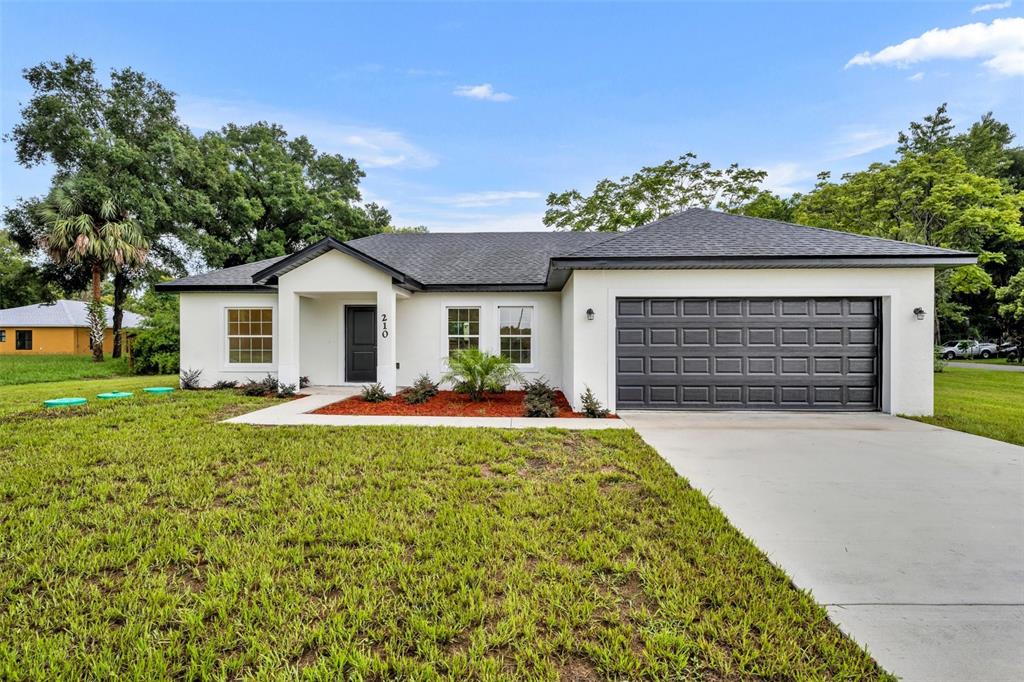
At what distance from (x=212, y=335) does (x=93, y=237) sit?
38.1ft

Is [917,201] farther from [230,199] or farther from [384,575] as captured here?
[230,199]

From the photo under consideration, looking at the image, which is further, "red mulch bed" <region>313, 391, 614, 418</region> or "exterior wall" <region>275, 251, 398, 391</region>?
"exterior wall" <region>275, 251, 398, 391</region>

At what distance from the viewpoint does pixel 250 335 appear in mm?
11852

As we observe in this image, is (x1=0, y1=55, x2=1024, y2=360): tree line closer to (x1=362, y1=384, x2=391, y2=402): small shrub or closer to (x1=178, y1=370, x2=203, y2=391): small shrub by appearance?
(x1=178, y1=370, x2=203, y2=391): small shrub

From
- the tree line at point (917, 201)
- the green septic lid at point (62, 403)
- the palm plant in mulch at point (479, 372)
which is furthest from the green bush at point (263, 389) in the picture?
the tree line at point (917, 201)

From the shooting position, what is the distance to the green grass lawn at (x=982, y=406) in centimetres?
722

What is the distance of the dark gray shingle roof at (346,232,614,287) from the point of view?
1175 cm

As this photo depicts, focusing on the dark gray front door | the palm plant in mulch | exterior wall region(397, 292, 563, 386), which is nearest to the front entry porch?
the dark gray front door

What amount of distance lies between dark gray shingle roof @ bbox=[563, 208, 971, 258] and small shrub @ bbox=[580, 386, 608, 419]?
9.11 feet

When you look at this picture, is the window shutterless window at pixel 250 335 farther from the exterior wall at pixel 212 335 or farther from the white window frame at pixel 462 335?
the white window frame at pixel 462 335

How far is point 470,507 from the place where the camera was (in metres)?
3.93

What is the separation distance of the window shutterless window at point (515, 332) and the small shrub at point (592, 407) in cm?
332

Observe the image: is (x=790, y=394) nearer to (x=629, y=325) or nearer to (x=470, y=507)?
(x=629, y=325)

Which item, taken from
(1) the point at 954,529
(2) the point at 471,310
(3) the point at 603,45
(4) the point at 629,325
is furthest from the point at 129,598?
(3) the point at 603,45
